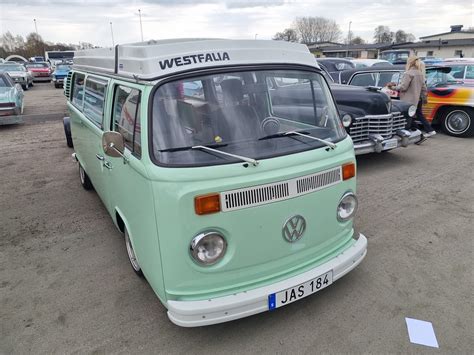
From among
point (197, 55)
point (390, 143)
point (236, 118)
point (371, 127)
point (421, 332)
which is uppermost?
point (197, 55)

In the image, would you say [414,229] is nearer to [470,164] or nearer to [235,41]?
[235,41]

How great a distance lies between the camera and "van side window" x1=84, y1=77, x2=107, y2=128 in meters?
3.69

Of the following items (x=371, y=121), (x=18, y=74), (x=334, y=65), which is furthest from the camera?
(x=18, y=74)

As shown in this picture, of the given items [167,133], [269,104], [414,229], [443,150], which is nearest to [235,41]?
[269,104]

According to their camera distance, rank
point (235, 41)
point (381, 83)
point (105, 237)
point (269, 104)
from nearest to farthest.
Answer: point (235, 41) → point (269, 104) → point (105, 237) → point (381, 83)

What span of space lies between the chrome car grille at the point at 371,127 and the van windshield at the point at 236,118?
3488 millimetres

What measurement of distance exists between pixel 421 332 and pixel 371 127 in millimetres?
4494

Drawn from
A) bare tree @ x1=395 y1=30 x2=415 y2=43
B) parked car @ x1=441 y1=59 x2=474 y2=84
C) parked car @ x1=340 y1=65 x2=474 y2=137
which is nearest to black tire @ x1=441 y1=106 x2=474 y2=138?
parked car @ x1=340 y1=65 x2=474 y2=137

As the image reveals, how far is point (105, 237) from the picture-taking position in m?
4.25

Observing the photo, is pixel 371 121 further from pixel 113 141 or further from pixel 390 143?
pixel 113 141

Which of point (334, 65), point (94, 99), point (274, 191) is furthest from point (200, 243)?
→ point (334, 65)

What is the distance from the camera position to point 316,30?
9600cm

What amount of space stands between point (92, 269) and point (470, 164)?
22.4ft

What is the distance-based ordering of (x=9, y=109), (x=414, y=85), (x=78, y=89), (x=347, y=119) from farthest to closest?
(x=9, y=109)
(x=414, y=85)
(x=347, y=119)
(x=78, y=89)
